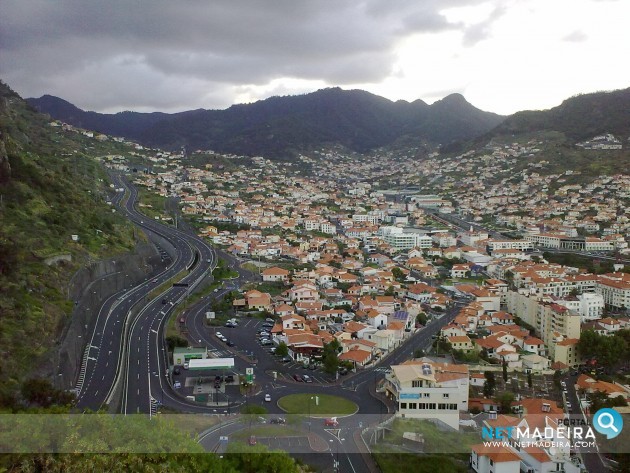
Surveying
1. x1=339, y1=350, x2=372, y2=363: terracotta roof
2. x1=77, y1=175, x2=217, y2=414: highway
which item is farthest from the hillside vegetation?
x1=339, y1=350, x2=372, y2=363: terracotta roof

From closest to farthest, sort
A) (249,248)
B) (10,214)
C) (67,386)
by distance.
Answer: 1. (67,386)
2. (10,214)
3. (249,248)

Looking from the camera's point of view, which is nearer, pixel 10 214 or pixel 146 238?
pixel 10 214

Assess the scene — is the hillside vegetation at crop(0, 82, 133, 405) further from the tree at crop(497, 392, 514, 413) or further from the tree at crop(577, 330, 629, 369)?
the tree at crop(577, 330, 629, 369)

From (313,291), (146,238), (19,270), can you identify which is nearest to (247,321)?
(313,291)

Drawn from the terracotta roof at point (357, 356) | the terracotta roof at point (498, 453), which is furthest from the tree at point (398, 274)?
the terracotta roof at point (498, 453)

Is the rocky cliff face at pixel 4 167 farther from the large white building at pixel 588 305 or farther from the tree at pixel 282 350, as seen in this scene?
the large white building at pixel 588 305

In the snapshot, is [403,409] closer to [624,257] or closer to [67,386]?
[67,386]

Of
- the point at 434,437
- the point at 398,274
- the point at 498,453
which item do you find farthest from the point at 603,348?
the point at 398,274
